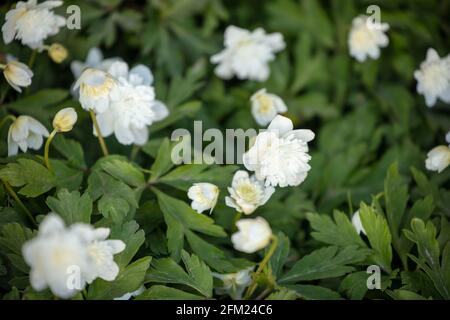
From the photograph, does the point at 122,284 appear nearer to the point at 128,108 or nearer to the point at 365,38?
the point at 128,108

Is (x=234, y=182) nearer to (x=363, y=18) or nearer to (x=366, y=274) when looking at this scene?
(x=366, y=274)

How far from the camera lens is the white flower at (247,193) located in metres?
1.04

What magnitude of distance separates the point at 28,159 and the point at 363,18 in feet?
3.38

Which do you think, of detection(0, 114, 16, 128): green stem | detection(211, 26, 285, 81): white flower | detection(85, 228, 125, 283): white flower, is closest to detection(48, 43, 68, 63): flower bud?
detection(0, 114, 16, 128): green stem

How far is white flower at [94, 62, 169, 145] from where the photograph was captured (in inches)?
45.4

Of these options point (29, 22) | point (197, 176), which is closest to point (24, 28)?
point (29, 22)

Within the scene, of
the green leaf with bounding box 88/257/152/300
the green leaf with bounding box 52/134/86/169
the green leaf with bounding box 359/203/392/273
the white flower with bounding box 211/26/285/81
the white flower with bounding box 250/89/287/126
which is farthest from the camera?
the white flower with bounding box 211/26/285/81

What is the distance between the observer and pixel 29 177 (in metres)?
1.06

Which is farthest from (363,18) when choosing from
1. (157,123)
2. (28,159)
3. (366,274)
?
(28,159)

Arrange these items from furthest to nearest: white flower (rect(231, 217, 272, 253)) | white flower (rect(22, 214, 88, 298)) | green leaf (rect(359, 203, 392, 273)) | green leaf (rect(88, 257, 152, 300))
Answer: green leaf (rect(359, 203, 392, 273))
green leaf (rect(88, 257, 152, 300))
white flower (rect(231, 217, 272, 253))
white flower (rect(22, 214, 88, 298))

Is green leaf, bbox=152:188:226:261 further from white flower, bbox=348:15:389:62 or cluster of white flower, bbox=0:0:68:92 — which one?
white flower, bbox=348:15:389:62

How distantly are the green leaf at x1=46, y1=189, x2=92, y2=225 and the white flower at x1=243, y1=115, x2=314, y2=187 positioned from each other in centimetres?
34

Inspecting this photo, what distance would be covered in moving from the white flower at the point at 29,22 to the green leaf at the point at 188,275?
58 cm

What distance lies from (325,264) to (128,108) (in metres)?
0.55
